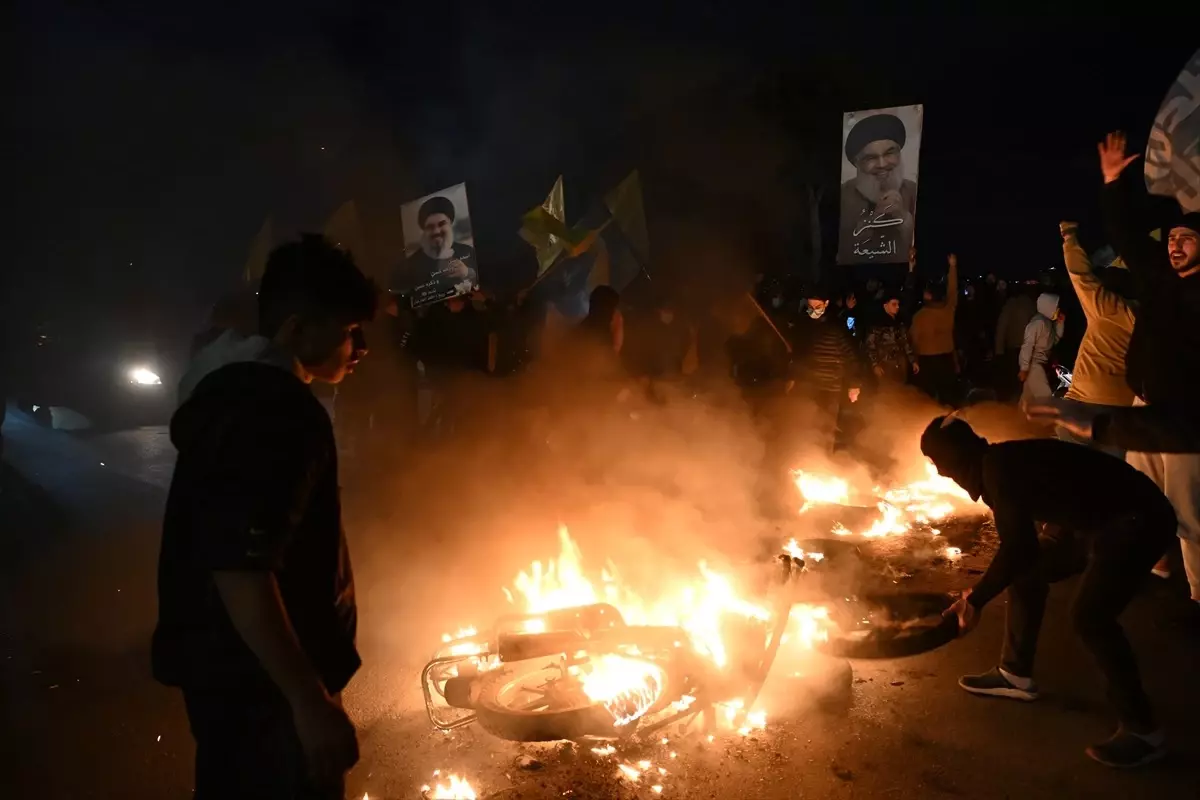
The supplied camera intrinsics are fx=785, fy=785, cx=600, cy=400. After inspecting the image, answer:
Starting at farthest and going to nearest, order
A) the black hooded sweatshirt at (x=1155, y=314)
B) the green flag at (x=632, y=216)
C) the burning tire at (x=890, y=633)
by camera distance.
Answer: the green flag at (x=632, y=216), the black hooded sweatshirt at (x=1155, y=314), the burning tire at (x=890, y=633)

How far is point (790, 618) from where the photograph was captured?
14.3 feet

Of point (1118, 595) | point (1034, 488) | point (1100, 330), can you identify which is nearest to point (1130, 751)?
point (1118, 595)

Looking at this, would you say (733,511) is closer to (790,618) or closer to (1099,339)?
(790,618)

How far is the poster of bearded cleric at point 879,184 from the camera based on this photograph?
31.0 ft

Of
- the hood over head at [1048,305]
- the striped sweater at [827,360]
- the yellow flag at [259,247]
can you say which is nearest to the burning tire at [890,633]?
the striped sweater at [827,360]

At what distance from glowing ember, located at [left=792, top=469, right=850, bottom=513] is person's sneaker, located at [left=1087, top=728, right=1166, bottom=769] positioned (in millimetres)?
4032

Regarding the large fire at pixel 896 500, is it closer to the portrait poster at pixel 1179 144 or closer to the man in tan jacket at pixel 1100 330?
the man in tan jacket at pixel 1100 330

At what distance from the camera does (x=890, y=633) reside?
3816mm

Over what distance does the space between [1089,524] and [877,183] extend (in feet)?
24.4

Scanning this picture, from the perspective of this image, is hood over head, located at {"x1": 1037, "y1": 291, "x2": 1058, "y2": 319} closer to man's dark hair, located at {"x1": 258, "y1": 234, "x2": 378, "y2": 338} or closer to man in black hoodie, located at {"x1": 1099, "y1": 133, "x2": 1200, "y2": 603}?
man in black hoodie, located at {"x1": 1099, "y1": 133, "x2": 1200, "y2": 603}

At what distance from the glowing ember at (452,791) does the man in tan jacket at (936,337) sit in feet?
26.9

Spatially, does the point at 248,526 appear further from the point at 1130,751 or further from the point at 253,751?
the point at 1130,751

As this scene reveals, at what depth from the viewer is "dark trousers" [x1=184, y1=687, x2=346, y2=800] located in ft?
5.79

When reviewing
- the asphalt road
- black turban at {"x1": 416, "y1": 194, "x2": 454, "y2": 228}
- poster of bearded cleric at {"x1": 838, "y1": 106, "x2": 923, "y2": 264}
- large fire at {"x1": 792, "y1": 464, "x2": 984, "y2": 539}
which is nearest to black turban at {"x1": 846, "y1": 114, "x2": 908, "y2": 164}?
poster of bearded cleric at {"x1": 838, "y1": 106, "x2": 923, "y2": 264}
